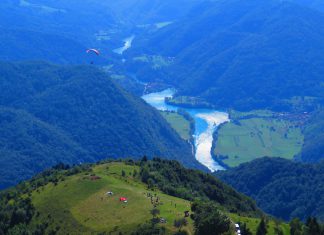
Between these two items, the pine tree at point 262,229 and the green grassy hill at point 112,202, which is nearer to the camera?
the pine tree at point 262,229

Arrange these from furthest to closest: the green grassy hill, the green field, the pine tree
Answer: the green field < the green grassy hill < the pine tree

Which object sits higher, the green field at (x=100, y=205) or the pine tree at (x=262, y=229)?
the green field at (x=100, y=205)

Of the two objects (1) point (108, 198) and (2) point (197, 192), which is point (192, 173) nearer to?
(2) point (197, 192)

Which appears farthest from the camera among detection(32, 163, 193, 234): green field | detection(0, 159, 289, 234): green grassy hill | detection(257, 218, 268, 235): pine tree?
detection(32, 163, 193, 234): green field

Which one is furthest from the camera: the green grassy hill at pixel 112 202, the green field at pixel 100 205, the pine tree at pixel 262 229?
the green field at pixel 100 205

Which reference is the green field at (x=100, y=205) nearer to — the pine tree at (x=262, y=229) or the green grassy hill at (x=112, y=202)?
the green grassy hill at (x=112, y=202)

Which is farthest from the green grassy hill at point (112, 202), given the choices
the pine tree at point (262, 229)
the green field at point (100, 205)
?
the pine tree at point (262, 229)

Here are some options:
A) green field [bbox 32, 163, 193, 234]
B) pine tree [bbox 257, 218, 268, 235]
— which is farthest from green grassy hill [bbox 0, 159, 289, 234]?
pine tree [bbox 257, 218, 268, 235]

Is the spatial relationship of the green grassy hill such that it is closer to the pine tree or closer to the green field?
the green field
